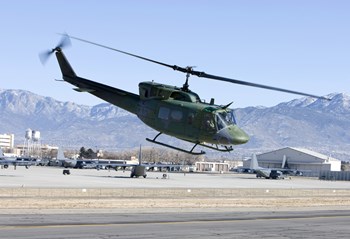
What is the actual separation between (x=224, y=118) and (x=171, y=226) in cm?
898

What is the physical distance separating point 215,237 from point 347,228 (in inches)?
317

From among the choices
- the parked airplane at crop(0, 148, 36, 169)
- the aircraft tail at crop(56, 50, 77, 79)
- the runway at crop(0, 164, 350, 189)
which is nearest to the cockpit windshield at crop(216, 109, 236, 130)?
the aircraft tail at crop(56, 50, 77, 79)

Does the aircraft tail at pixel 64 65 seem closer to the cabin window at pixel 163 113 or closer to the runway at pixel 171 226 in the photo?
the cabin window at pixel 163 113

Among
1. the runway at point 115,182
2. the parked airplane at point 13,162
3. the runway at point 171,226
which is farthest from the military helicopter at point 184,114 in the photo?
the parked airplane at point 13,162

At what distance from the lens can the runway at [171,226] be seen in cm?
2475

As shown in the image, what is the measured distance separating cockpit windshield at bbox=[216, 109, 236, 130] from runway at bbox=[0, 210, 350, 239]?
4.69 meters

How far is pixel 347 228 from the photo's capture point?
98.0 ft

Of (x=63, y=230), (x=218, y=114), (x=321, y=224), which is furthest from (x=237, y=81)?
(x=63, y=230)

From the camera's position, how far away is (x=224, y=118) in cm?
3566

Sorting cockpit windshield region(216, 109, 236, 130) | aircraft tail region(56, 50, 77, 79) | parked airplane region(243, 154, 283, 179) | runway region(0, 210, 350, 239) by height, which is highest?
aircraft tail region(56, 50, 77, 79)

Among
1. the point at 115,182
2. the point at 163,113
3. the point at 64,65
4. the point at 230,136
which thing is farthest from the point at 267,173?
the point at 230,136

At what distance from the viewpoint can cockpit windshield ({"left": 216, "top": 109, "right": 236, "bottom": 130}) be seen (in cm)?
3538

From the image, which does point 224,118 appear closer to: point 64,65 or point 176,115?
point 176,115

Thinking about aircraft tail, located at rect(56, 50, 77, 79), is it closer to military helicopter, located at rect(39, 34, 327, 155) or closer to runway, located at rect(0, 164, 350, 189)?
military helicopter, located at rect(39, 34, 327, 155)
